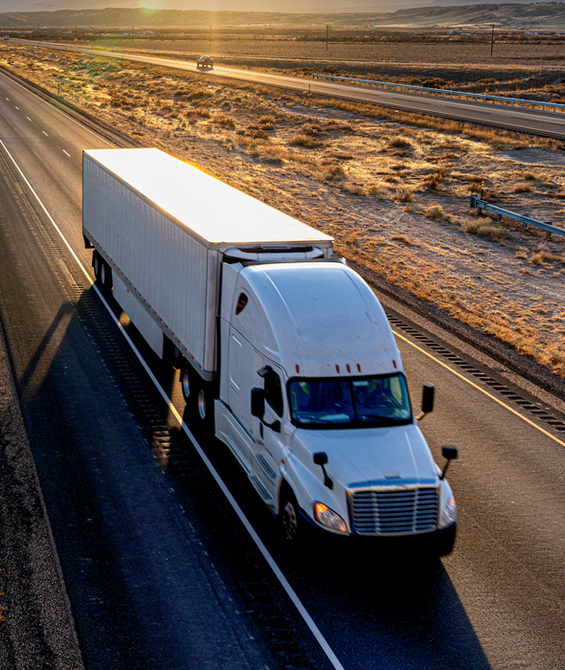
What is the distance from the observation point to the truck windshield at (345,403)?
9.88 m

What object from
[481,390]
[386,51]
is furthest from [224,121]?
[386,51]

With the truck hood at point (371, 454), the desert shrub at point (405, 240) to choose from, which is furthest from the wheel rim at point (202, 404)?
the desert shrub at point (405, 240)

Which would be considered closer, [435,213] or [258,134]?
[435,213]

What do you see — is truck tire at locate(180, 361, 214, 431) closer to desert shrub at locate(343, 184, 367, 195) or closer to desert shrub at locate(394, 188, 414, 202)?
desert shrub at locate(394, 188, 414, 202)

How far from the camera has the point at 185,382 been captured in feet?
46.9

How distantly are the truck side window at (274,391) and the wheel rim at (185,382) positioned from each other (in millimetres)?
4011

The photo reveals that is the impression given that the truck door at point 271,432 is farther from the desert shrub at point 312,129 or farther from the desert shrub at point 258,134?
the desert shrub at point 312,129

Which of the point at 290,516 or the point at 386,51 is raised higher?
the point at 386,51

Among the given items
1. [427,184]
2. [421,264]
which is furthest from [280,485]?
[427,184]

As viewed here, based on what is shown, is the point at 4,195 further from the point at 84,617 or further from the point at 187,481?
the point at 84,617

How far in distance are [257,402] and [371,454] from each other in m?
1.71

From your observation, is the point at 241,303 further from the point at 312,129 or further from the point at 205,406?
the point at 312,129

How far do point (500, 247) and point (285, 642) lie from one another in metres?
21.3

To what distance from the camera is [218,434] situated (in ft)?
41.3
